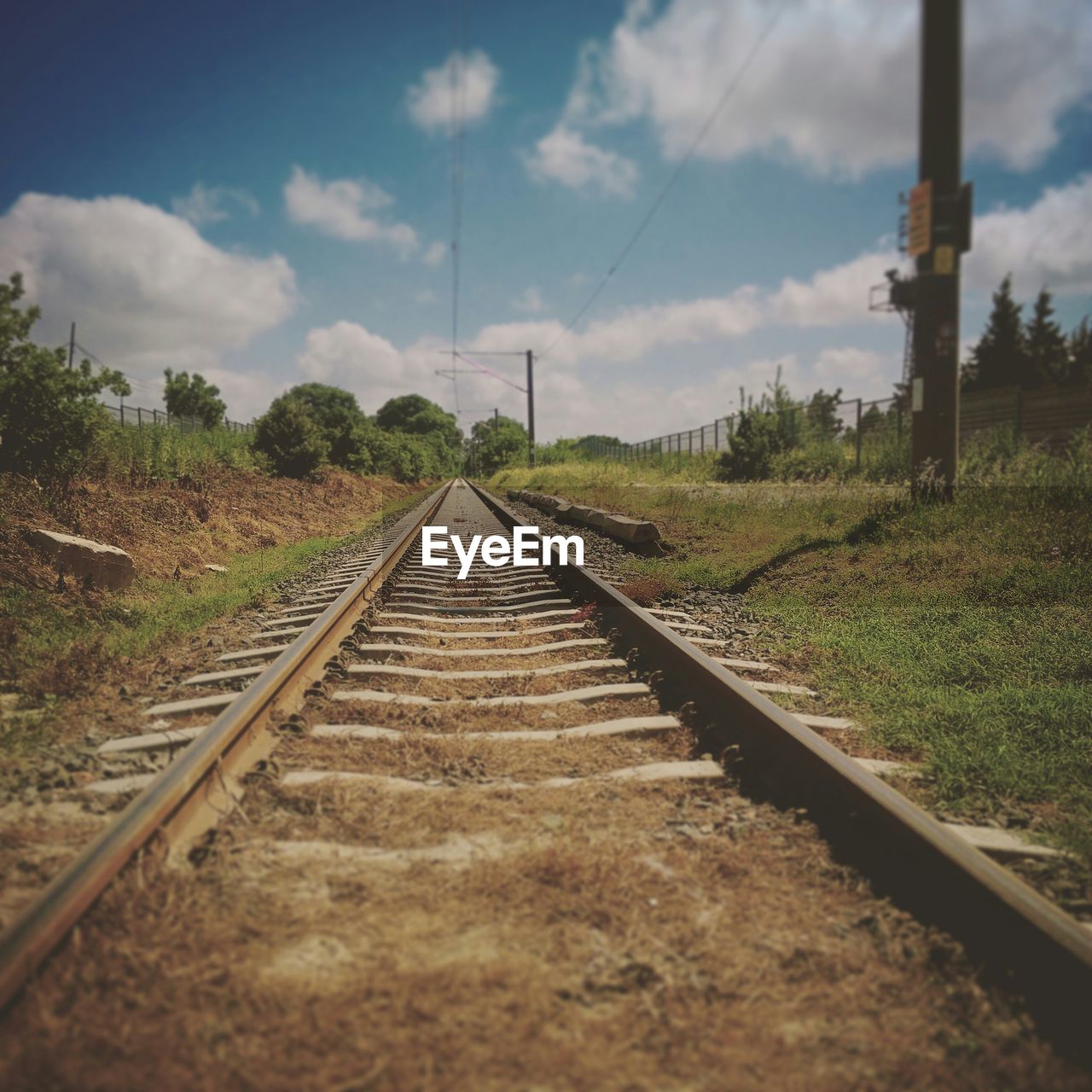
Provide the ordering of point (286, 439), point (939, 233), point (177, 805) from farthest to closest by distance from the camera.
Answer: point (286, 439)
point (939, 233)
point (177, 805)

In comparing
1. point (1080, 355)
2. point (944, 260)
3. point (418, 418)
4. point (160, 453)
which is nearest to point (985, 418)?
point (944, 260)

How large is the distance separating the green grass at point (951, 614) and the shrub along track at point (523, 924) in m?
0.76

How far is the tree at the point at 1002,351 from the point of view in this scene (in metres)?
48.9

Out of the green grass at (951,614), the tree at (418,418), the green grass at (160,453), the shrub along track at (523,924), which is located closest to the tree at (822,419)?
the green grass at (951,614)

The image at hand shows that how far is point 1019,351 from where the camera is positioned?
49.2 m

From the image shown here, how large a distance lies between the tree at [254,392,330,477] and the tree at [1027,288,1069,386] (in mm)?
45659

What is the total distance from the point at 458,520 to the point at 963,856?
46.4ft

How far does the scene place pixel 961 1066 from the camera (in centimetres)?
130

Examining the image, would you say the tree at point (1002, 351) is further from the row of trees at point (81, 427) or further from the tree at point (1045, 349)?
the row of trees at point (81, 427)

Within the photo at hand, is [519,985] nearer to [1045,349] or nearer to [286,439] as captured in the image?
[286,439]

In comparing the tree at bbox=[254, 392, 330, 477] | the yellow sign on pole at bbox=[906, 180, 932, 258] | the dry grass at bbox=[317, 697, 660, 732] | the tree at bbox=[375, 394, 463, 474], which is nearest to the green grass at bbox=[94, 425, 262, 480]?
the tree at bbox=[254, 392, 330, 477]

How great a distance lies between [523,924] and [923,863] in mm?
1012

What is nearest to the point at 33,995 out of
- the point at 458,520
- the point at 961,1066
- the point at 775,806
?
the point at 961,1066

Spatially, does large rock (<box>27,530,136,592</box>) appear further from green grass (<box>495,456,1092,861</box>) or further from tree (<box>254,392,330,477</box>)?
tree (<box>254,392,330,477</box>)
